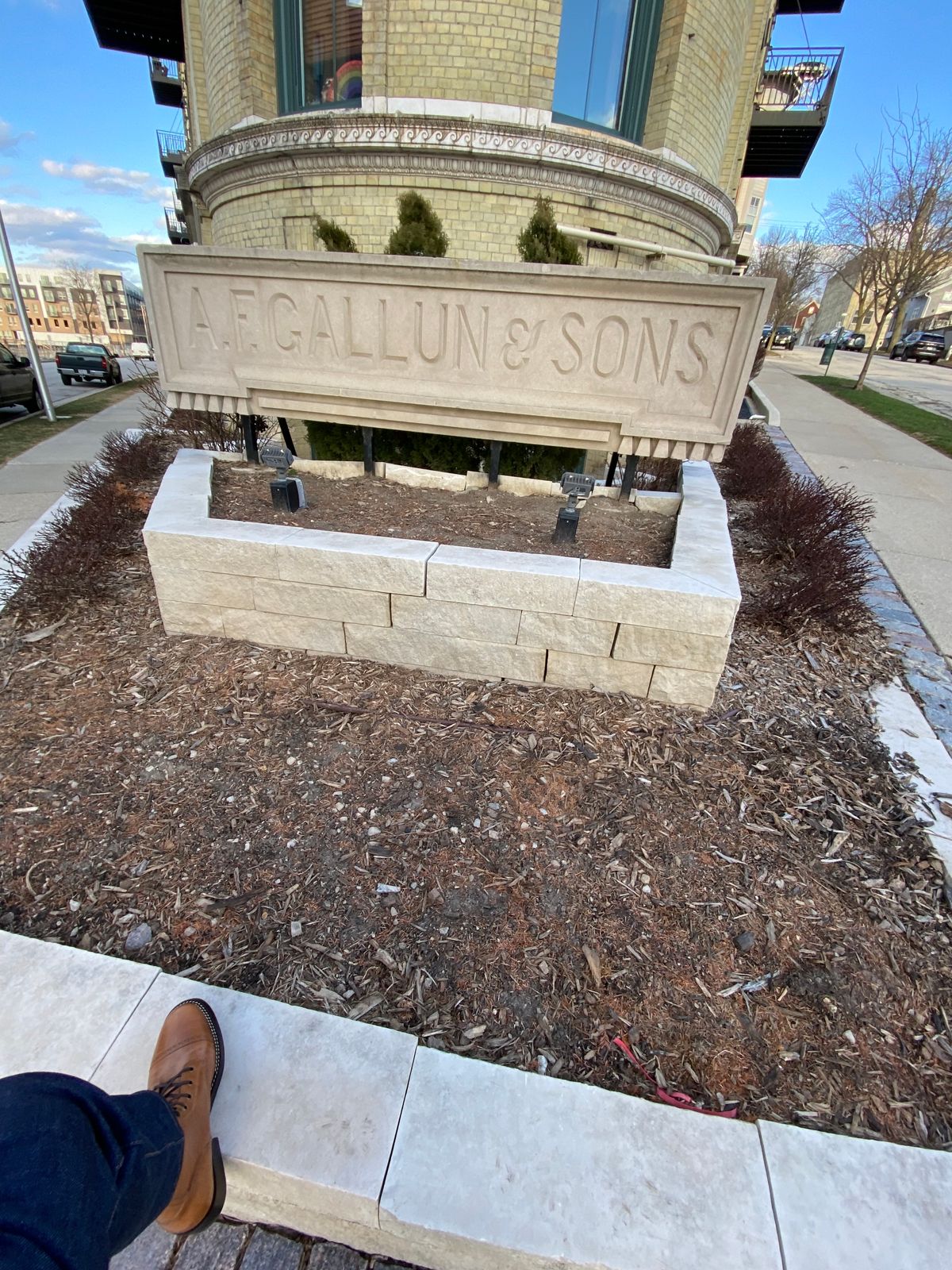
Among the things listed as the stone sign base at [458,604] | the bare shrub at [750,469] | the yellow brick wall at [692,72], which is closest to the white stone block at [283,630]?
the stone sign base at [458,604]

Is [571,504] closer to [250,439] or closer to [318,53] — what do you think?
[250,439]

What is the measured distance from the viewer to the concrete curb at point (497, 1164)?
1161 millimetres

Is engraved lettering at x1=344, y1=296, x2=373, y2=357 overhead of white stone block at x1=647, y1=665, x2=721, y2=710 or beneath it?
overhead

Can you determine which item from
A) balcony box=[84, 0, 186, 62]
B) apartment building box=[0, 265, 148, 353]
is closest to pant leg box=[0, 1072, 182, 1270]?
balcony box=[84, 0, 186, 62]

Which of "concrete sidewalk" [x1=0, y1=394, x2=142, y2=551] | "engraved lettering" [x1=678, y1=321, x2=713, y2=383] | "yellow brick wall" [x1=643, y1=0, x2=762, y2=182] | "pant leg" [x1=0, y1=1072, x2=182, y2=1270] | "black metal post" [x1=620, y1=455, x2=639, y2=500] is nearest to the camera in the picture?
"pant leg" [x1=0, y1=1072, x2=182, y2=1270]

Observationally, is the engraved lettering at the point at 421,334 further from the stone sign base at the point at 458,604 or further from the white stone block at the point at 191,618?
the white stone block at the point at 191,618

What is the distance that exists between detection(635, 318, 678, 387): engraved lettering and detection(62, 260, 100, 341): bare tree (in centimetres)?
10429

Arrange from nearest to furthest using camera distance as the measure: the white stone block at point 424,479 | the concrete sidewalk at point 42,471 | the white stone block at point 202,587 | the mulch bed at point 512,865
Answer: the mulch bed at point 512,865 → the white stone block at point 202,587 → the white stone block at point 424,479 → the concrete sidewalk at point 42,471

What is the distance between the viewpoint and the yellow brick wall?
29.4 ft

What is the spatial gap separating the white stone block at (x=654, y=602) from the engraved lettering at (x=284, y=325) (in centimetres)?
256

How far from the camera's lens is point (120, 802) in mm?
2154

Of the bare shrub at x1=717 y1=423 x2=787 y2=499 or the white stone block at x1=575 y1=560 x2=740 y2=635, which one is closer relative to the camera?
the white stone block at x1=575 y1=560 x2=740 y2=635

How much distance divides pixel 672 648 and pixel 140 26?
26.2 metres

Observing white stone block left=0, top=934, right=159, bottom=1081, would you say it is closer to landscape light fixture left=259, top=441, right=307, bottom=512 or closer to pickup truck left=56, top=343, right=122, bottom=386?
landscape light fixture left=259, top=441, right=307, bottom=512
